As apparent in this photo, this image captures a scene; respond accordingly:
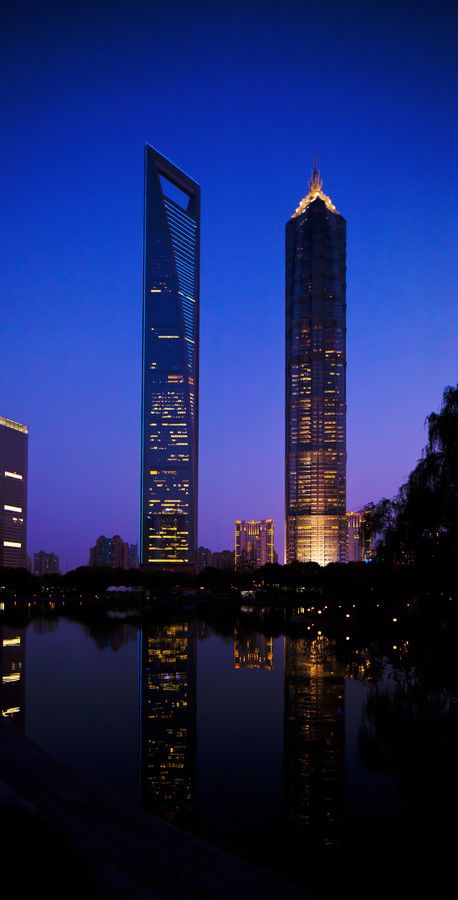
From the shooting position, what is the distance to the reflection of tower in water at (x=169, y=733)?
15.4 metres

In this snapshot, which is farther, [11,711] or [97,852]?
[11,711]

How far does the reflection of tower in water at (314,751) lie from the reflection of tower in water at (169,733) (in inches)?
88.2

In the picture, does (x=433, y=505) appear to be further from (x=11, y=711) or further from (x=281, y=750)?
(x=11, y=711)

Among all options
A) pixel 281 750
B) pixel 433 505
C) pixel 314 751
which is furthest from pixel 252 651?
pixel 314 751

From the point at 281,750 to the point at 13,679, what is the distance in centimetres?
1740

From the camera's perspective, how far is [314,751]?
63.3 ft

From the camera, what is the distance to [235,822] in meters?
14.1

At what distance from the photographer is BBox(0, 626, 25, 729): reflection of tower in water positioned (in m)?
24.8

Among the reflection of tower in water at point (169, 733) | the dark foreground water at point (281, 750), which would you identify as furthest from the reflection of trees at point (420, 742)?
the reflection of tower in water at point (169, 733)

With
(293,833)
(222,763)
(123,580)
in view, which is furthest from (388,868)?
(123,580)

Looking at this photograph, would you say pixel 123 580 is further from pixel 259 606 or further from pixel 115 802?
pixel 115 802

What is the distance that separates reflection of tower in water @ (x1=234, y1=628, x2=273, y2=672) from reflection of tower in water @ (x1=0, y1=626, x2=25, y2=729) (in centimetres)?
1148

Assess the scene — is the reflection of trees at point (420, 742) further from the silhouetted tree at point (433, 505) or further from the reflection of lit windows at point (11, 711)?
the reflection of lit windows at point (11, 711)

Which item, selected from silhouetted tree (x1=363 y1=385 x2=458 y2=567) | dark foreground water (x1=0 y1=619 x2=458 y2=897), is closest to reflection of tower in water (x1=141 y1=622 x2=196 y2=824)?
dark foreground water (x1=0 y1=619 x2=458 y2=897)
